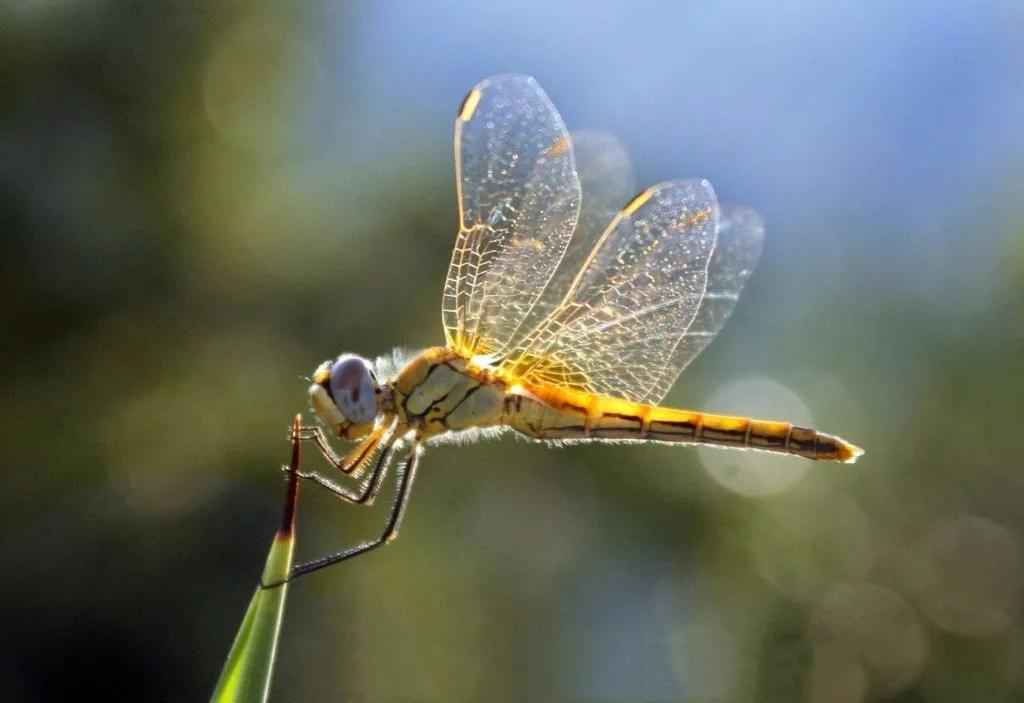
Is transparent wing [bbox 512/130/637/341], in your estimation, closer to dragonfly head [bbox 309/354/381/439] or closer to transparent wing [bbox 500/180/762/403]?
transparent wing [bbox 500/180/762/403]

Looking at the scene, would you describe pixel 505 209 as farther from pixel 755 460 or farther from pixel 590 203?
pixel 755 460

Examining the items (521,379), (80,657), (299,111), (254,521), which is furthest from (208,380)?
(521,379)

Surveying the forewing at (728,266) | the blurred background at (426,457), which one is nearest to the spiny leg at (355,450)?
the forewing at (728,266)

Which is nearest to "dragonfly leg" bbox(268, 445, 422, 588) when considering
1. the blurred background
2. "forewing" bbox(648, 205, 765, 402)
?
"forewing" bbox(648, 205, 765, 402)

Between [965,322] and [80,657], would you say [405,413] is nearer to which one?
[80,657]

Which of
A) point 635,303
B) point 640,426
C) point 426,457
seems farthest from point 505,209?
point 426,457

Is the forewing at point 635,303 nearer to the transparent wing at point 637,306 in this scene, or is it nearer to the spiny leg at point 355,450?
the transparent wing at point 637,306
